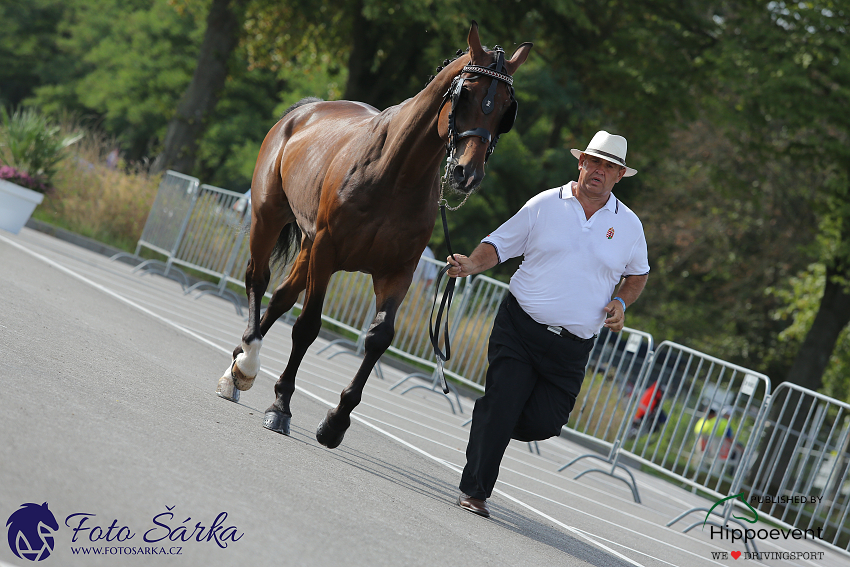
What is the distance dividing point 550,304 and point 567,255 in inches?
12.5

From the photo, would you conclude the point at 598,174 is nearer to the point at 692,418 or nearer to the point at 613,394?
the point at 692,418

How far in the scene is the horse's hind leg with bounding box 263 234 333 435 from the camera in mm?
5832

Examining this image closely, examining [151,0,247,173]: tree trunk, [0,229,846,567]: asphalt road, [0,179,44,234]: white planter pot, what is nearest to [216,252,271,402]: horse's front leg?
[0,229,846,567]: asphalt road

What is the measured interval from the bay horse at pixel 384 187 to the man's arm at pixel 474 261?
40 cm

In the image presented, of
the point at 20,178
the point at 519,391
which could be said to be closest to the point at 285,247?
the point at 519,391

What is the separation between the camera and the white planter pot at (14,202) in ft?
45.5

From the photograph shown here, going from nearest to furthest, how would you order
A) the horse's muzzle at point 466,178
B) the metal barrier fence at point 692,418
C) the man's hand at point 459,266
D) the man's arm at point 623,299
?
the horse's muzzle at point 466,178
the man's hand at point 459,266
the man's arm at point 623,299
the metal barrier fence at point 692,418

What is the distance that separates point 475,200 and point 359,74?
8737 mm

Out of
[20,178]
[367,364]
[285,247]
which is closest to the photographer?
[367,364]

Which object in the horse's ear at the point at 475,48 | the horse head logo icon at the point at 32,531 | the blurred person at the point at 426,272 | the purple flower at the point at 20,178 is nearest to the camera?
the horse head logo icon at the point at 32,531

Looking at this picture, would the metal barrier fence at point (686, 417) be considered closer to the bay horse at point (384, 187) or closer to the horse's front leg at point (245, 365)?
the horse's front leg at point (245, 365)

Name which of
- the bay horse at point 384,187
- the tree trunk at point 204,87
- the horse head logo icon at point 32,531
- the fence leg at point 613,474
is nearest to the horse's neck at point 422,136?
the bay horse at point 384,187

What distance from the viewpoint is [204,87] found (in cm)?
2161

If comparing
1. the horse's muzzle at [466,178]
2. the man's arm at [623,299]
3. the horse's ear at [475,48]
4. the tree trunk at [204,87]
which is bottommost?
the man's arm at [623,299]
